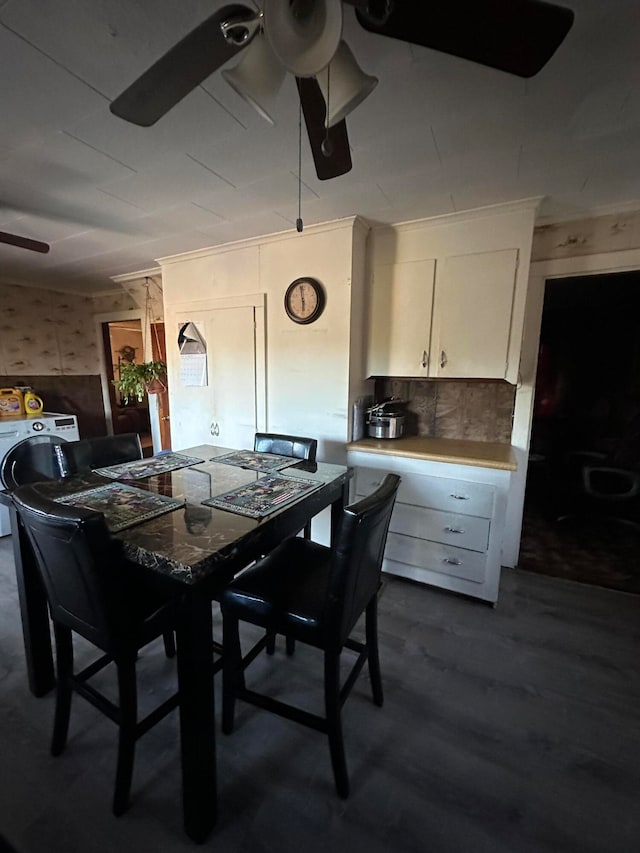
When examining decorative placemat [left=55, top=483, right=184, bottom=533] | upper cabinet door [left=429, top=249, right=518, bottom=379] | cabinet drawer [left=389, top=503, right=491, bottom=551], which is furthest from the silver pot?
decorative placemat [left=55, top=483, right=184, bottom=533]

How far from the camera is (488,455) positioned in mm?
2248

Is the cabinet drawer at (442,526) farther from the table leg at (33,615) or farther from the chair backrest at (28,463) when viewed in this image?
the chair backrest at (28,463)

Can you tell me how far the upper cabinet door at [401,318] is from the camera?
2.46 meters

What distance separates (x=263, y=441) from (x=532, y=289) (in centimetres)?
208

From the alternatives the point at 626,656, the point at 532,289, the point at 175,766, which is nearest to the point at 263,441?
→ the point at 175,766

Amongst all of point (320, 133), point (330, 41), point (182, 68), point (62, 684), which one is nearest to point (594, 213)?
point (320, 133)

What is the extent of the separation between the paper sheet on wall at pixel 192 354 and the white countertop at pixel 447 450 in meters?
1.50

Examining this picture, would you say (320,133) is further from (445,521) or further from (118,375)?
(118,375)

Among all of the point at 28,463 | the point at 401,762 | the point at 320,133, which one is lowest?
the point at 401,762

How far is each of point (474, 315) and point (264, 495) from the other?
1.78m

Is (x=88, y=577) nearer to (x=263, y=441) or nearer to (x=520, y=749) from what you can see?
(x=263, y=441)

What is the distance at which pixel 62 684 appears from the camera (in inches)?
50.2

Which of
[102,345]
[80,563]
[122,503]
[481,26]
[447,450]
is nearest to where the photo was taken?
[481,26]

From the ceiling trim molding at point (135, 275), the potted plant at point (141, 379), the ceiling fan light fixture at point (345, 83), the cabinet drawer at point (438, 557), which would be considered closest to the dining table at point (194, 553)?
the cabinet drawer at point (438, 557)
